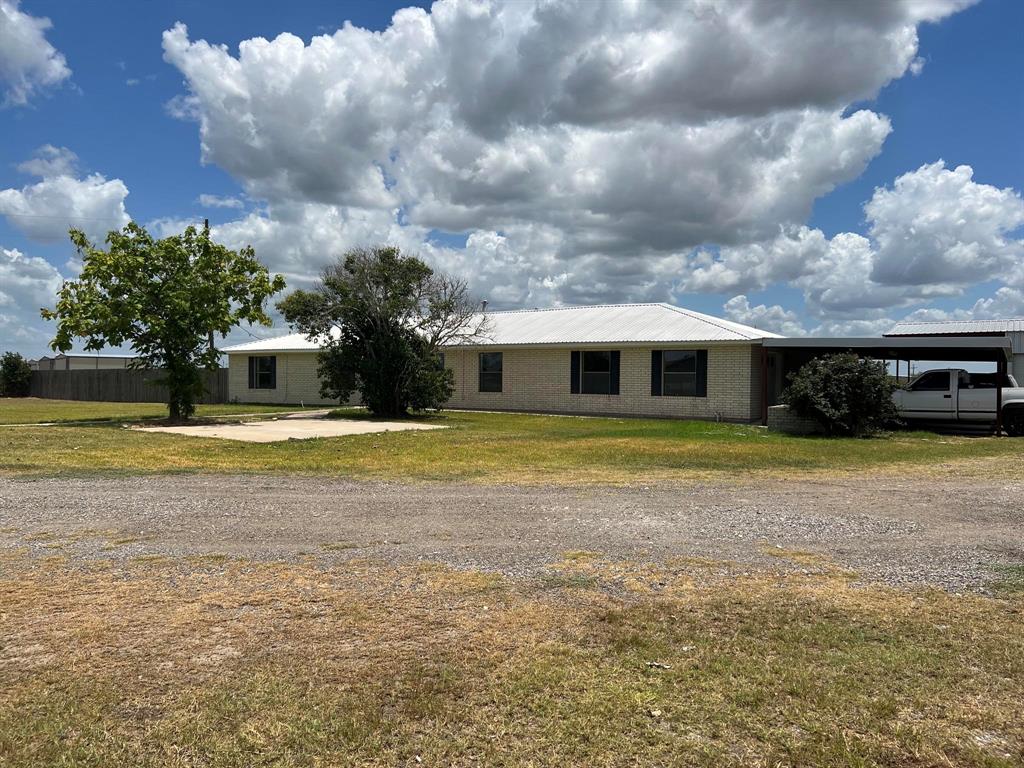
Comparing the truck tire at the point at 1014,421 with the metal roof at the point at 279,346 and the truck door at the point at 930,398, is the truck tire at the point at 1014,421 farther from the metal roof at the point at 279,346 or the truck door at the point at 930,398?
the metal roof at the point at 279,346

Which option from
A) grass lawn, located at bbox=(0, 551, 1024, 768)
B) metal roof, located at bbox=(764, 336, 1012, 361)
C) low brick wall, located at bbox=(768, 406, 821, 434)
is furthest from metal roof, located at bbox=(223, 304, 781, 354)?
grass lawn, located at bbox=(0, 551, 1024, 768)

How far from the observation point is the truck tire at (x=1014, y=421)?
60.9ft

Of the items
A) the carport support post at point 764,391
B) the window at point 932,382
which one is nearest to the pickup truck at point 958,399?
the window at point 932,382

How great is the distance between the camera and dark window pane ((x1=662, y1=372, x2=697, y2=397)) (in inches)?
903

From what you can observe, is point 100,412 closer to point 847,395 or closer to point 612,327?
point 612,327

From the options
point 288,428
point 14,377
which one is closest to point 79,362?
point 14,377

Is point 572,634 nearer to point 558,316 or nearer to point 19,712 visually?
point 19,712

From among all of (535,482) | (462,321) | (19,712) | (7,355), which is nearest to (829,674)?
(19,712)

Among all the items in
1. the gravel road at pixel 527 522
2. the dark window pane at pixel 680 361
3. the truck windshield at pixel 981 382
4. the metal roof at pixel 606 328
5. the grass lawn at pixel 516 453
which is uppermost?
the metal roof at pixel 606 328

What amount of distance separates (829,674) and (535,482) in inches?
258

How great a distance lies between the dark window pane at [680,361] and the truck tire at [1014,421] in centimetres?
785

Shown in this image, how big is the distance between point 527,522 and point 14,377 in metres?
46.9

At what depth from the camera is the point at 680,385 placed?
2316 centimetres

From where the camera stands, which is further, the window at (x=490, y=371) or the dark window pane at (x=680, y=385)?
the window at (x=490, y=371)
